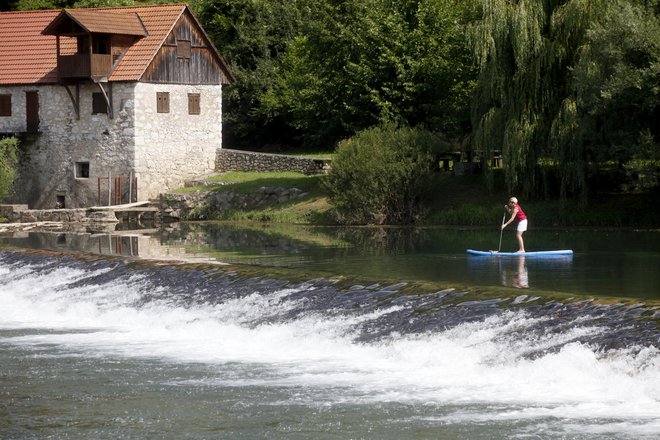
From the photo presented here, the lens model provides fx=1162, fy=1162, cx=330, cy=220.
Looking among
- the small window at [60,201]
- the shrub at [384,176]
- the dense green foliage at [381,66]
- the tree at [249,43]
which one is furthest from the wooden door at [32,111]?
the shrub at [384,176]

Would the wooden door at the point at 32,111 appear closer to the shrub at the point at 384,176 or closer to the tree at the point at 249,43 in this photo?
the tree at the point at 249,43

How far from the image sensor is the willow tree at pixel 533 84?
38688mm

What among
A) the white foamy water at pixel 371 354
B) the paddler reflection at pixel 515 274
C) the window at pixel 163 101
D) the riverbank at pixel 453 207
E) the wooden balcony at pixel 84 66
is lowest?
the white foamy water at pixel 371 354

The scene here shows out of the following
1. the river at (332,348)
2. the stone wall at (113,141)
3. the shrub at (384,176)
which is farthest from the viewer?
the stone wall at (113,141)

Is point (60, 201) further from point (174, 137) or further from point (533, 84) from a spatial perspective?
point (533, 84)

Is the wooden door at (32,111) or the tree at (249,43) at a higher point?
the tree at (249,43)

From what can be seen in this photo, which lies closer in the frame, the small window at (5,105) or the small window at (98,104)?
the small window at (98,104)

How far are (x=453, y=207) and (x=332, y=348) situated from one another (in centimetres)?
Result: 2419

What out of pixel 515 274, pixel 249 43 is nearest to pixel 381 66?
pixel 249 43

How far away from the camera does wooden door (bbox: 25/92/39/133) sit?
54.3m

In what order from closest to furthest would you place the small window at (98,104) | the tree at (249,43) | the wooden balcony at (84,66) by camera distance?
the wooden balcony at (84,66) → the small window at (98,104) → the tree at (249,43)

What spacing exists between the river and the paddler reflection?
6 cm

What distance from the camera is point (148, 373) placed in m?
17.9

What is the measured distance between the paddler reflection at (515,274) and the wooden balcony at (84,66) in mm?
27593
